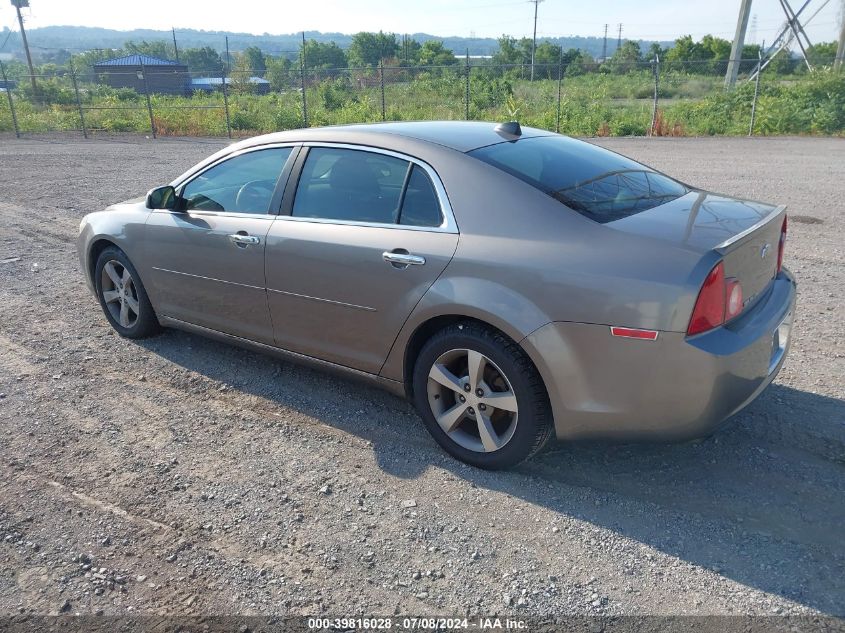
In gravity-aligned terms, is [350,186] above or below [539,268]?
above

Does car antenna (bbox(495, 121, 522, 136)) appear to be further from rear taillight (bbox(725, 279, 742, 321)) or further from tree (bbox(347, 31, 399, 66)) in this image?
tree (bbox(347, 31, 399, 66))

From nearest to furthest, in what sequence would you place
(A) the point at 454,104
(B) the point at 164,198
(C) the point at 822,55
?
(B) the point at 164,198
(A) the point at 454,104
(C) the point at 822,55

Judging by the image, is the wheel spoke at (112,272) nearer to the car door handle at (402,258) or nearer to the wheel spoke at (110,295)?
the wheel spoke at (110,295)

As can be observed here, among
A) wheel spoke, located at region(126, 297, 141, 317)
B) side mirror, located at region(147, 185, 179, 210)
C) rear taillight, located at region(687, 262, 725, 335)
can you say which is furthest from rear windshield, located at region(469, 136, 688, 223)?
wheel spoke, located at region(126, 297, 141, 317)

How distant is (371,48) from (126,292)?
6793 centimetres

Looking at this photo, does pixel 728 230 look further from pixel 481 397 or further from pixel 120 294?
pixel 120 294

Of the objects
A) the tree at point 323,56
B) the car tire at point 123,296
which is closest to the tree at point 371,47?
the tree at point 323,56

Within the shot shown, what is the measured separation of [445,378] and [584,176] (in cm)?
130

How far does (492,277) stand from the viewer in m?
3.16

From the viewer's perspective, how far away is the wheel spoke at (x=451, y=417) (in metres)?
3.45

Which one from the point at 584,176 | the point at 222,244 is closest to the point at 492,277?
the point at 584,176

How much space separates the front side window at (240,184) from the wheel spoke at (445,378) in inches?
59.3

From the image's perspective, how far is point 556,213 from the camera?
3.16 metres

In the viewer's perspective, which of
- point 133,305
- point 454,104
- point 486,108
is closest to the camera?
point 133,305
